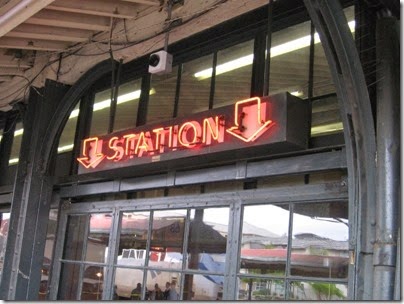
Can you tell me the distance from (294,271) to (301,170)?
1.06 metres

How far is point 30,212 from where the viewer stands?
8250mm

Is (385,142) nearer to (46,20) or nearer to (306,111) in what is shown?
(306,111)

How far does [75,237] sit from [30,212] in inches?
34.3

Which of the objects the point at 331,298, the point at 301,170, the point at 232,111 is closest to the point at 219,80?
the point at 232,111

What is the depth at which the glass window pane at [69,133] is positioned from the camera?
8.93m

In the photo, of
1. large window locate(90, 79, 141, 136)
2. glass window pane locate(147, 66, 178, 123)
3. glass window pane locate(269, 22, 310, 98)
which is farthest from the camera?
large window locate(90, 79, 141, 136)

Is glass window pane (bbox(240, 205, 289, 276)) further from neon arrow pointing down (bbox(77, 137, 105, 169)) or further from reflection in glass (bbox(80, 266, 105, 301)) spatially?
reflection in glass (bbox(80, 266, 105, 301))

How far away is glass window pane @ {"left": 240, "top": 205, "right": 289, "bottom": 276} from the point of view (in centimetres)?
549

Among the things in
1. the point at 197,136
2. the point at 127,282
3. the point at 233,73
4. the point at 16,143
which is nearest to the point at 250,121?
the point at 197,136

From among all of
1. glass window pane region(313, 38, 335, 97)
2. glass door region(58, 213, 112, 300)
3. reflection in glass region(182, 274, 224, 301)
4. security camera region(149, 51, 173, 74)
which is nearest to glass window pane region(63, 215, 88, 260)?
glass door region(58, 213, 112, 300)

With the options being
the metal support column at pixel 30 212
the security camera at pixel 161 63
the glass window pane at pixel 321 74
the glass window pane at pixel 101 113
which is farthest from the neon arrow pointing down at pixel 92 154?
the glass window pane at pixel 321 74

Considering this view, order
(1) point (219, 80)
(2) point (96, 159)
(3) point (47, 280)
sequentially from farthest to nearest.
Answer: (3) point (47, 280) < (2) point (96, 159) < (1) point (219, 80)

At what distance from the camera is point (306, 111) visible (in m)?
5.52

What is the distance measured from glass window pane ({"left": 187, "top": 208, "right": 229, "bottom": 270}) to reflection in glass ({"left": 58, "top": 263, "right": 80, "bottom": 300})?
2358mm
